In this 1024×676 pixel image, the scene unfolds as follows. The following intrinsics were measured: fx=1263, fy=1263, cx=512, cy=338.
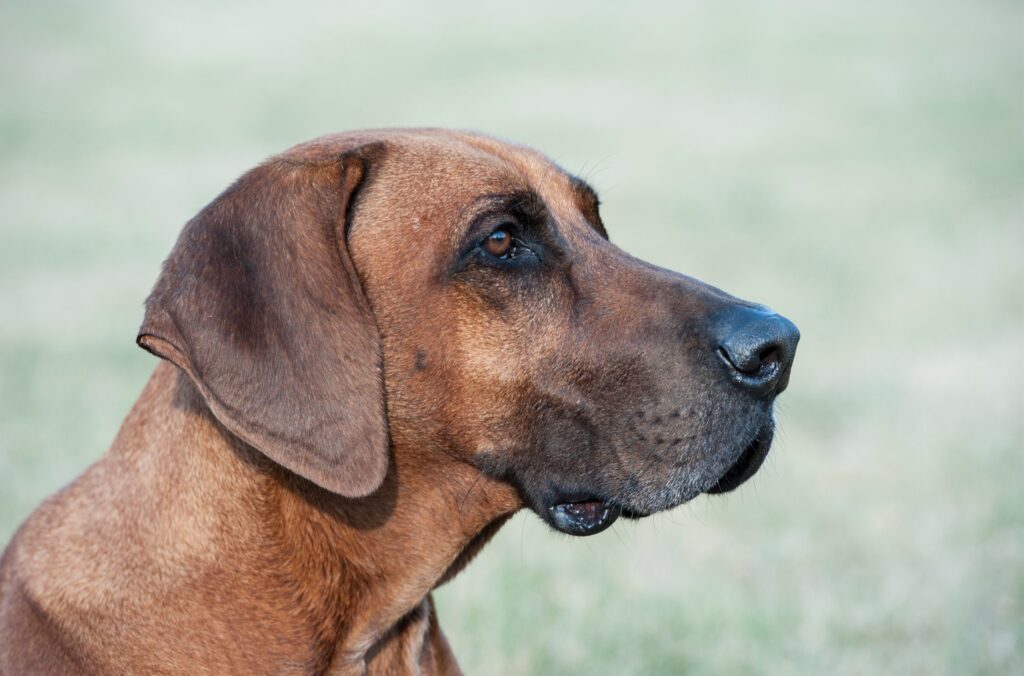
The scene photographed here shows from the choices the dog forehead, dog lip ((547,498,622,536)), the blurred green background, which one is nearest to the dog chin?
dog lip ((547,498,622,536))

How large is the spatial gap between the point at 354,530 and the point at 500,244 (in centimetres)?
90

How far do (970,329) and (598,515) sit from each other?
8.23 m

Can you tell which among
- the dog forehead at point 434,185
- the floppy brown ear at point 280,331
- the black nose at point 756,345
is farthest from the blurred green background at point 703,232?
the floppy brown ear at point 280,331

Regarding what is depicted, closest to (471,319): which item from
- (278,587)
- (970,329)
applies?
(278,587)

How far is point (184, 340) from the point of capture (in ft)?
10.4

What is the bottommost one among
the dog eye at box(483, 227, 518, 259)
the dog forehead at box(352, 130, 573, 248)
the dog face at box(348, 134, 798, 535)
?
the dog face at box(348, 134, 798, 535)

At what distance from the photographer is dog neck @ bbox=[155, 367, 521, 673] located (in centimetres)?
339

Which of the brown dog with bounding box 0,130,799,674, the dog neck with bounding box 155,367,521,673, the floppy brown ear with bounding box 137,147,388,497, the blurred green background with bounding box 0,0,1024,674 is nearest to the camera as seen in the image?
the floppy brown ear with bounding box 137,147,388,497

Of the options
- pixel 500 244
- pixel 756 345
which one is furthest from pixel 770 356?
pixel 500 244

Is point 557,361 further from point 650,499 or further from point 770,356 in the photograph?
point 770,356

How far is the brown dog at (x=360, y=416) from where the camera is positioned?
3.29m

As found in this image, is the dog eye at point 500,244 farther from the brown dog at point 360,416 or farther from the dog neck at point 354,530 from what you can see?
the dog neck at point 354,530

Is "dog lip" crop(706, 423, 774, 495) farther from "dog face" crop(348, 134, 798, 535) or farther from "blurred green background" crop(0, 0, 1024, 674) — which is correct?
"blurred green background" crop(0, 0, 1024, 674)

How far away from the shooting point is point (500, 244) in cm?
359
